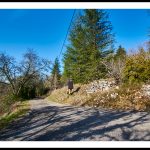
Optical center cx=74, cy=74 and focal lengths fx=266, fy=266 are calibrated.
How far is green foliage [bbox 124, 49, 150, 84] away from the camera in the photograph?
610 inches

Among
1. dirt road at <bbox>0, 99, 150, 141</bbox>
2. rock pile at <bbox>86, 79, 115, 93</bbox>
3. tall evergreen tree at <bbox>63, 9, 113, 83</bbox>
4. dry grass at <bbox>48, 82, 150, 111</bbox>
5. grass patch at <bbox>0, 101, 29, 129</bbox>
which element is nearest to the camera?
dirt road at <bbox>0, 99, 150, 141</bbox>

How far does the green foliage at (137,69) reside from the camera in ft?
50.8

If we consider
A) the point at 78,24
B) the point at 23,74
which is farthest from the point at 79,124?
the point at 23,74

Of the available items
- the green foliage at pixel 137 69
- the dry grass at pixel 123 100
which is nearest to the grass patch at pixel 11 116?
the dry grass at pixel 123 100

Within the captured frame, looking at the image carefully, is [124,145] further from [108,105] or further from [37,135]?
[108,105]

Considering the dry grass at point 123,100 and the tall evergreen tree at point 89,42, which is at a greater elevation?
the tall evergreen tree at point 89,42

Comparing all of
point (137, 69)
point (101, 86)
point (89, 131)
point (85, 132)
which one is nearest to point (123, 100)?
point (137, 69)

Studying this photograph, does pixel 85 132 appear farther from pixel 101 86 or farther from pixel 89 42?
pixel 89 42

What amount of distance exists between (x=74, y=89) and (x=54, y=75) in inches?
1215

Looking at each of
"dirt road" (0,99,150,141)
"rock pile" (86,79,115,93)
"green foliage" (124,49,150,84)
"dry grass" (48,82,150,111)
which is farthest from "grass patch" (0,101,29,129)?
"green foliage" (124,49,150,84)

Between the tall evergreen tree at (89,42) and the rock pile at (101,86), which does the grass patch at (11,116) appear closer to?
the rock pile at (101,86)

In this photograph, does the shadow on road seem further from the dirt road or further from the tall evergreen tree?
the tall evergreen tree

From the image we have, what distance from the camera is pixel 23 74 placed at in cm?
4012

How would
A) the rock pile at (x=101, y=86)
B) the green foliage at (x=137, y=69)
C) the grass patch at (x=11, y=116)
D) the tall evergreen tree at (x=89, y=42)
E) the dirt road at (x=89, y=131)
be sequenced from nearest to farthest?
the dirt road at (x=89, y=131)
the grass patch at (x=11, y=116)
the green foliage at (x=137, y=69)
the rock pile at (x=101, y=86)
the tall evergreen tree at (x=89, y=42)
